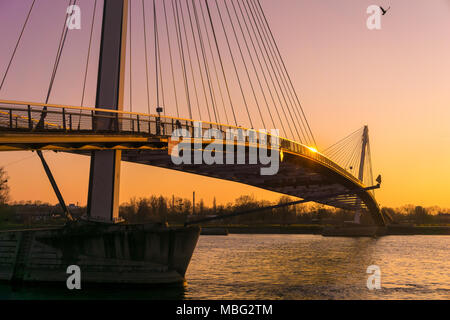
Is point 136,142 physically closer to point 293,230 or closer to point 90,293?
point 90,293

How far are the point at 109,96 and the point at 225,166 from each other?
1644 centimetres

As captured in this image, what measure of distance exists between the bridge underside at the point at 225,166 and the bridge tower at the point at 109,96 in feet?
4.99

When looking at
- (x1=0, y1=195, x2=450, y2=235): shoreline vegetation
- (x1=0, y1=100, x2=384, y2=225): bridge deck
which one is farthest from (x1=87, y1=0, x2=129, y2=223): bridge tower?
(x1=0, y1=195, x2=450, y2=235): shoreline vegetation

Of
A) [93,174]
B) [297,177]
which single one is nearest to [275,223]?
[297,177]

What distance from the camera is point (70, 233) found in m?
24.6

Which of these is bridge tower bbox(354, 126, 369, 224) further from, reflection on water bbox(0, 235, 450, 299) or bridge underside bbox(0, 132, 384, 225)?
reflection on water bbox(0, 235, 450, 299)

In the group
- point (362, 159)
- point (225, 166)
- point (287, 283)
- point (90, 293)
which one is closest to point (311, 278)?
point (287, 283)

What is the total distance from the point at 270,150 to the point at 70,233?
16387 millimetres

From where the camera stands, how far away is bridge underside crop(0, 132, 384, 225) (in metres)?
22.2

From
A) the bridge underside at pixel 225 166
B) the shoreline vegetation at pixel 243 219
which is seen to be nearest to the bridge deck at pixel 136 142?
the bridge underside at pixel 225 166

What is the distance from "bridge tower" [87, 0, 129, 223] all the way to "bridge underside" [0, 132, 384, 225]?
4.99ft

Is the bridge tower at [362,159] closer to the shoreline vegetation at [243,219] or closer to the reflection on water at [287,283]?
the shoreline vegetation at [243,219]

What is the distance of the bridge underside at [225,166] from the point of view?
2219 cm
